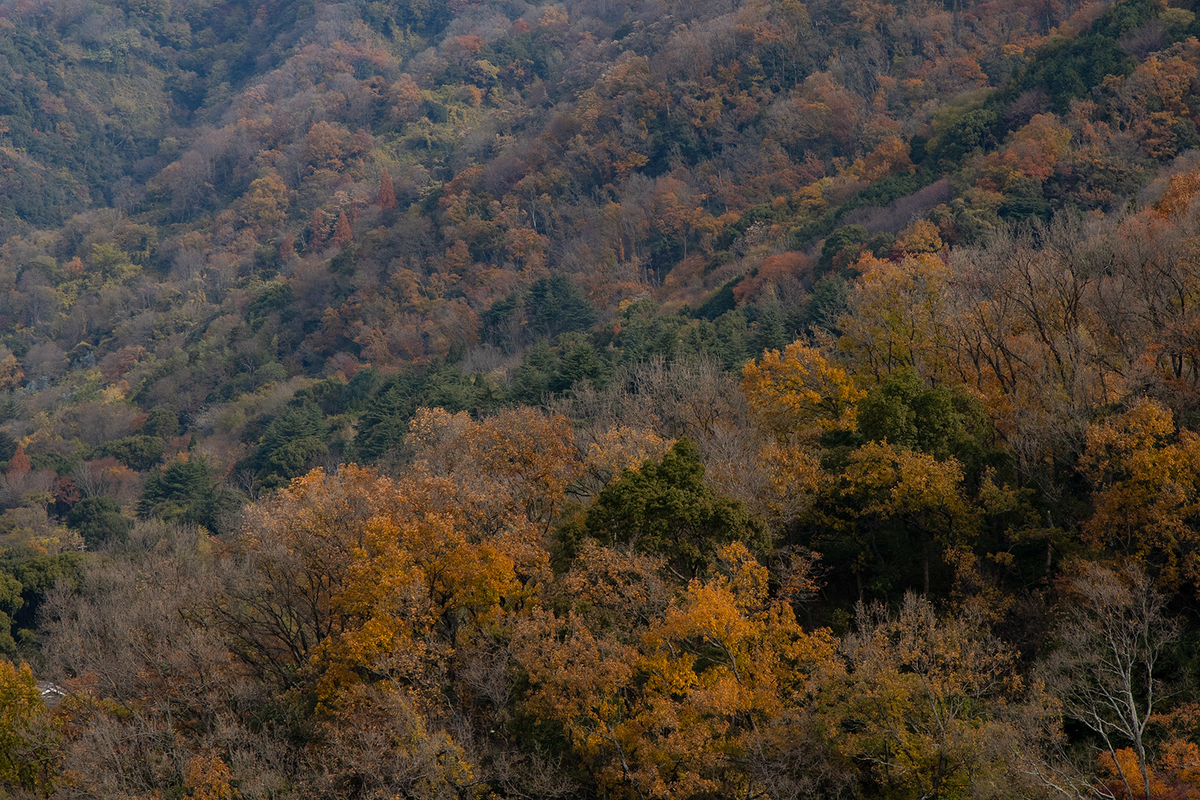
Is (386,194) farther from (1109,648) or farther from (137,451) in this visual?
(1109,648)

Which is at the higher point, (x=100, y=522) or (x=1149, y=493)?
(x=1149, y=493)

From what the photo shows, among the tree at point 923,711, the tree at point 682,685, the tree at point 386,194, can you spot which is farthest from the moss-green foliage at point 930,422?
the tree at point 386,194

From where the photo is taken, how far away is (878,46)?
96.5 metres

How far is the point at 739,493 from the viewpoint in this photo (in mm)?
32281

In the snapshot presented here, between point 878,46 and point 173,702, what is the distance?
293ft

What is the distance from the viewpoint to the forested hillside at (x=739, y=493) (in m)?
25.0

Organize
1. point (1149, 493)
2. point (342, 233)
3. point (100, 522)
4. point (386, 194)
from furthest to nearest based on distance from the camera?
point (342, 233)
point (386, 194)
point (100, 522)
point (1149, 493)

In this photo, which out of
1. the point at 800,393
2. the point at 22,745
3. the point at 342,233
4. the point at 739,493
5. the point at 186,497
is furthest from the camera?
the point at 342,233

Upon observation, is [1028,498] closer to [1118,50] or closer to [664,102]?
[1118,50]

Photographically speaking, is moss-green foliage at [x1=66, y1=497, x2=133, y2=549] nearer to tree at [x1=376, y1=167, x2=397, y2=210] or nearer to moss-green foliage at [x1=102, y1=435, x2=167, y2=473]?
moss-green foliage at [x1=102, y1=435, x2=167, y2=473]

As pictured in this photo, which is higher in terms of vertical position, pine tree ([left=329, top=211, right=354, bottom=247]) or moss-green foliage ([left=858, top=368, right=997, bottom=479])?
moss-green foliage ([left=858, top=368, right=997, bottom=479])

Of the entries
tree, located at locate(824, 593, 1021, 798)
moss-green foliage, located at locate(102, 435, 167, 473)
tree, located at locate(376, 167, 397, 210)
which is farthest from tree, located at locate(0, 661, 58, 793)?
tree, located at locate(376, 167, 397, 210)

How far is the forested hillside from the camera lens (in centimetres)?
2505

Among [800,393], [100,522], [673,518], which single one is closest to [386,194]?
[100,522]
